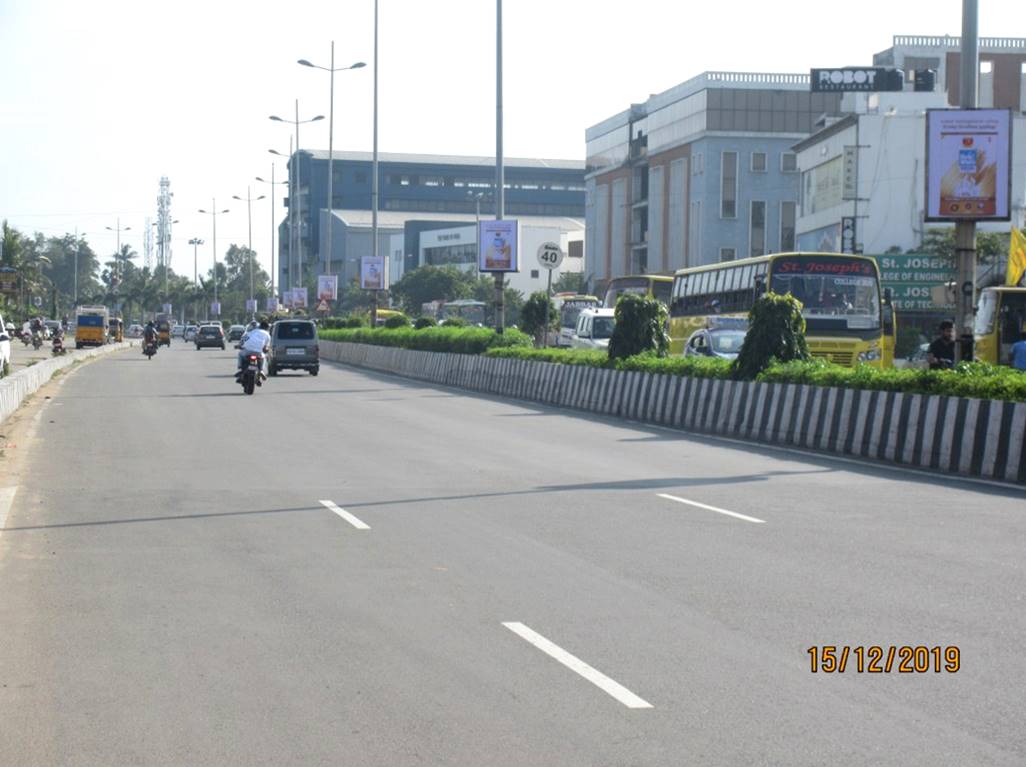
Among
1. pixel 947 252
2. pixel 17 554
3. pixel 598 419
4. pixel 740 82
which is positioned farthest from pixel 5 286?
pixel 17 554

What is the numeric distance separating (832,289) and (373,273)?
3704 centimetres

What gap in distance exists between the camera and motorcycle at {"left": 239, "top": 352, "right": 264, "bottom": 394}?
3575cm

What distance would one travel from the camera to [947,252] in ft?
203

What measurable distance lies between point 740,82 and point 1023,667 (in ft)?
292

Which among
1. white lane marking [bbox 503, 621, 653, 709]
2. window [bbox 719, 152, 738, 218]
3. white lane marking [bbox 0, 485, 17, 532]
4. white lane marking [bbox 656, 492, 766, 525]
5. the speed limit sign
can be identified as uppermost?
window [bbox 719, 152, 738, 218]

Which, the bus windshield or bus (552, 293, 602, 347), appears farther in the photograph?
bus (552, 293, 602, 347)

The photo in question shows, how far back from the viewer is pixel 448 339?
47.2 meters

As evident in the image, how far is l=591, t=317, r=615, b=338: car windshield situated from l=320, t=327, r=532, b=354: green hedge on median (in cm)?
216

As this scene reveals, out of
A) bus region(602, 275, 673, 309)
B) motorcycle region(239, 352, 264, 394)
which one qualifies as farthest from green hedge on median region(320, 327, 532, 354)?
motorcycle region(239, 352, 264, 394)

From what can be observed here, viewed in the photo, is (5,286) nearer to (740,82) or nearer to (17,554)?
(740,82)

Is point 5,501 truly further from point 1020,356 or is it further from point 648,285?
point 648,285

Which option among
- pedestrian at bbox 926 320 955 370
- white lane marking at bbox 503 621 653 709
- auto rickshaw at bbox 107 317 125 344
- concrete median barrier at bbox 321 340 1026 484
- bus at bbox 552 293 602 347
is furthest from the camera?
auto rickshaw at bbox 107 317 125 344

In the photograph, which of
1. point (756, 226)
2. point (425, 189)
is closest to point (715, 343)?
point (756, 226)
